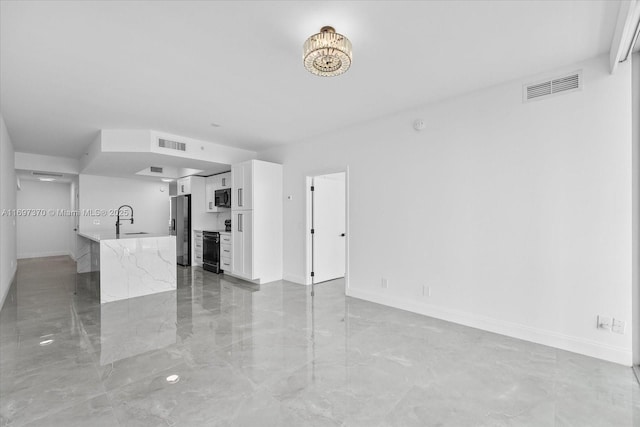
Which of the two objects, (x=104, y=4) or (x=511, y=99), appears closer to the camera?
(x=104, y=4)

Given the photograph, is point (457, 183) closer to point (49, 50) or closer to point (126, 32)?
point (126, 32)

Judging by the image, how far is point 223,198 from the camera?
6.75 metres

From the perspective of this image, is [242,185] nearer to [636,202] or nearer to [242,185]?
[242,185]

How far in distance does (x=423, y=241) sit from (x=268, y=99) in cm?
265

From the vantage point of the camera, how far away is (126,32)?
90.1 inches

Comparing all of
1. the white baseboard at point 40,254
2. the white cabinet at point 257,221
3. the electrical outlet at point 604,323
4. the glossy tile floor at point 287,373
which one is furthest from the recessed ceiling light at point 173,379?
the white baseboard at point 40,254

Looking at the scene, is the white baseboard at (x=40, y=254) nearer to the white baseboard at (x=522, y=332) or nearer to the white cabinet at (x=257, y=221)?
the white cabinet at (x=257, y=221)

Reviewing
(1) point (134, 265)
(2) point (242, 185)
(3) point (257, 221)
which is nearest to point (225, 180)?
(2) point (242, 185)

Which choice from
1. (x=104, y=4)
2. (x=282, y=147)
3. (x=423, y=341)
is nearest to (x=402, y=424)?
(x=423, y=341)

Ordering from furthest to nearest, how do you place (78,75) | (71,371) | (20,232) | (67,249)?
1. (67,249)
2. (20,232)
3. (78,75)
4. (71,371)

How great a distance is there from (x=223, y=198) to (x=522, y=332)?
5.83 metres

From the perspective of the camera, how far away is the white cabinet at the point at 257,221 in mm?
5504

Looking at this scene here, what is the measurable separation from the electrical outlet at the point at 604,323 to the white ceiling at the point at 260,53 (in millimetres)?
2348

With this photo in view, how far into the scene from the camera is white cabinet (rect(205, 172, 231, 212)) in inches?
269
